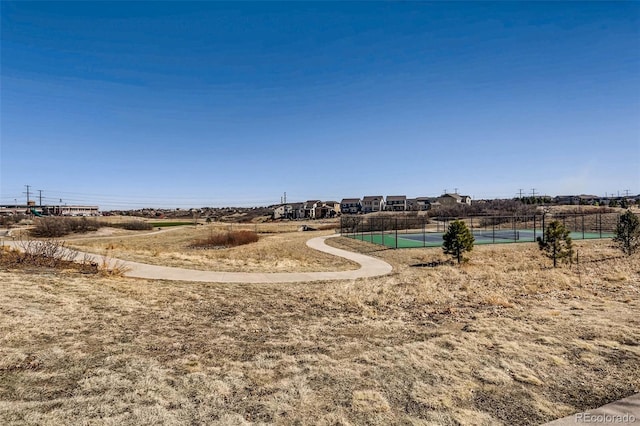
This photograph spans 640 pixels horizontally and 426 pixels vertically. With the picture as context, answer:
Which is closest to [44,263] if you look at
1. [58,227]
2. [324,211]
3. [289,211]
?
[58,227]

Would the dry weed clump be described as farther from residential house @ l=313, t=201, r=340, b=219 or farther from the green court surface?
residential house @ l=313, t=201, r=340, b=219

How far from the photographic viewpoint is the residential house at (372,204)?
3725 inches

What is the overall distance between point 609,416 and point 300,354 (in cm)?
411

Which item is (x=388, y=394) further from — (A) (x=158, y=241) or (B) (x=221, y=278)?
(A) (x=158, y=241)

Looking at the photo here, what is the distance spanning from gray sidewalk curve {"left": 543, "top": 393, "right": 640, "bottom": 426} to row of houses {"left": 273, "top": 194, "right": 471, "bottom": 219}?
8205 cm

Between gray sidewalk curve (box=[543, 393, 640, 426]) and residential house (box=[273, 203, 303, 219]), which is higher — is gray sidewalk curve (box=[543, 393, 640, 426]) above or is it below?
below

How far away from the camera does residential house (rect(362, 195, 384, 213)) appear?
9462 centimetres

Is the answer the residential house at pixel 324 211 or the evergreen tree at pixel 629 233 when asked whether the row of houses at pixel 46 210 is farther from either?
the evergreen tree at pixel 629 233

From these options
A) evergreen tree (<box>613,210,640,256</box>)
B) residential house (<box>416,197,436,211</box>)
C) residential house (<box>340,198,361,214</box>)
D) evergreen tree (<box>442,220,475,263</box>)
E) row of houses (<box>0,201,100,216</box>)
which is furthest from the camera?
residential house (<box>340,198,361,214</box>)

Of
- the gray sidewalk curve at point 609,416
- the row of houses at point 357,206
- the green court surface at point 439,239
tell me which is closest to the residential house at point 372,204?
the row of houses at point 357,206

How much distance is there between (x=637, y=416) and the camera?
12.8ft

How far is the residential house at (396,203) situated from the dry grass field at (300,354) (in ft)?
282

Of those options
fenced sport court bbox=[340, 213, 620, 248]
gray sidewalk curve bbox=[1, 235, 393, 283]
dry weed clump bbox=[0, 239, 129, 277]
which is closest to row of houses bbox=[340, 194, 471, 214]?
fenced sport court bbox=[340, 213, 620, 248]

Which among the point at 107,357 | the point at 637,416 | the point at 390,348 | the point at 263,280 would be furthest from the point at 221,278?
the point at 637,416
